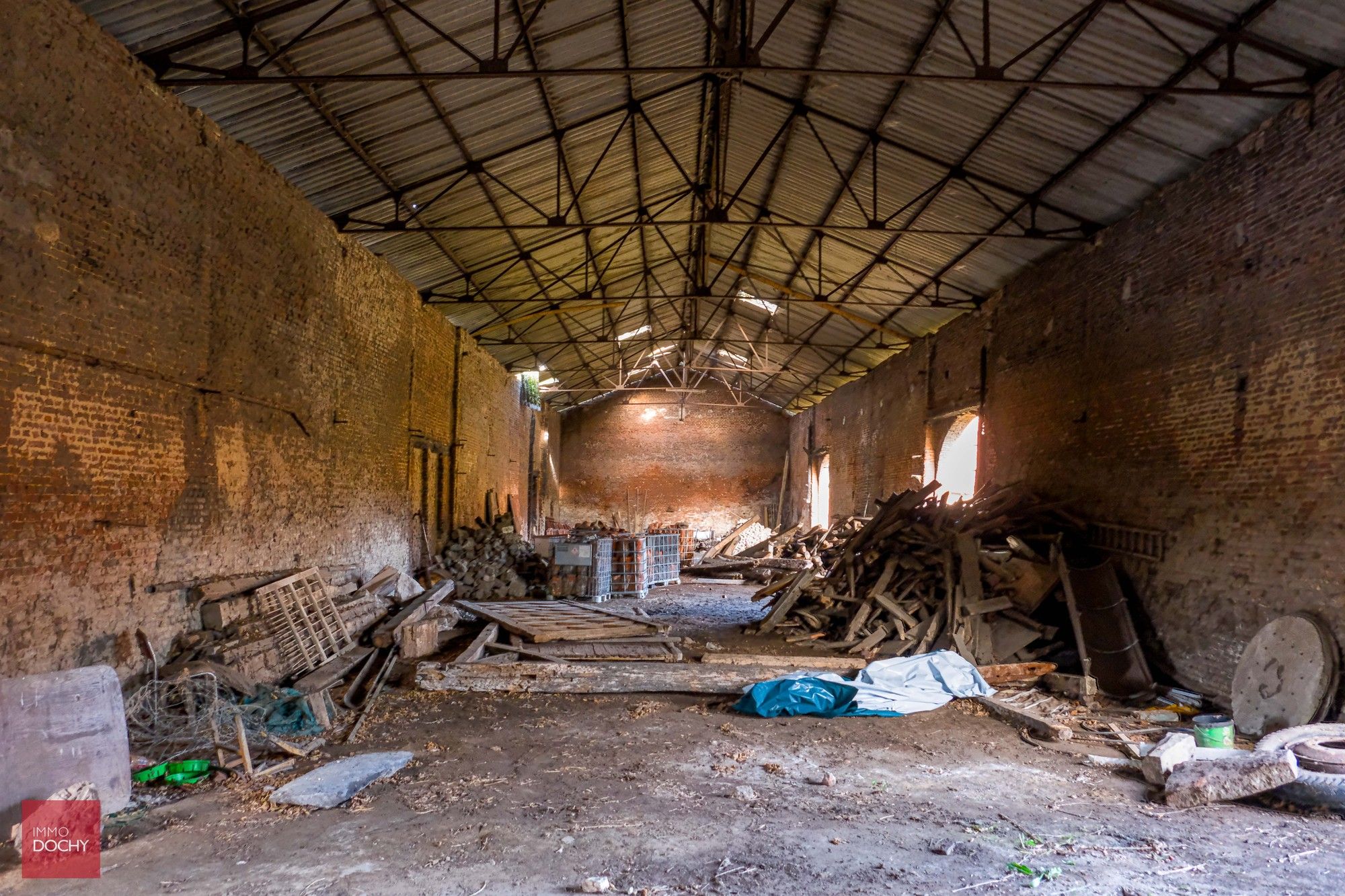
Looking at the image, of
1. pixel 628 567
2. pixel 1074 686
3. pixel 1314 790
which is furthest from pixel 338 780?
pixel 628 567

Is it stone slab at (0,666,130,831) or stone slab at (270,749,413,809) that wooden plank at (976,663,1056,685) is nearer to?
stone slab at (270,749,413,809)

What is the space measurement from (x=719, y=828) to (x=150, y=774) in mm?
3929

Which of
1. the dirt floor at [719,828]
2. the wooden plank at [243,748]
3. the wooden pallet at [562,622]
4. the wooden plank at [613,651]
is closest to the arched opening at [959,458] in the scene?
the wooden pallet at [562,622]

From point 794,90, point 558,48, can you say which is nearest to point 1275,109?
point 794,90

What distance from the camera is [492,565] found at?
14.8m

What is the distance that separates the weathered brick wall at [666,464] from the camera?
29.3 m

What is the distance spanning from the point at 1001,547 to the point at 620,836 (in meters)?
7.34

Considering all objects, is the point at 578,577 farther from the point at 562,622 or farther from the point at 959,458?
the point at 959,458

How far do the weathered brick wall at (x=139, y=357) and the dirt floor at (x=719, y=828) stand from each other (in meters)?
2.26

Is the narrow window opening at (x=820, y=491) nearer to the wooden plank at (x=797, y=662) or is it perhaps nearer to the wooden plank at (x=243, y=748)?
the wooden plank at (x=797, y=662)

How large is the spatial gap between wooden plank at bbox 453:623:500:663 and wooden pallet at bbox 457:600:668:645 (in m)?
0.16

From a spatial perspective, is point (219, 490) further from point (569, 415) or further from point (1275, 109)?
point (569, 415)

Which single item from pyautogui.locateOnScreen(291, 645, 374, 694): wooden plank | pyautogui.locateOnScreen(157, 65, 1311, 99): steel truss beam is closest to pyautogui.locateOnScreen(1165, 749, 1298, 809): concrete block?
pyautogui.locateOnScreen(157, 65, 1311, 99): steel truss beam

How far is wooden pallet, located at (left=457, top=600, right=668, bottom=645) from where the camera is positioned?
9.48 metres
